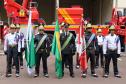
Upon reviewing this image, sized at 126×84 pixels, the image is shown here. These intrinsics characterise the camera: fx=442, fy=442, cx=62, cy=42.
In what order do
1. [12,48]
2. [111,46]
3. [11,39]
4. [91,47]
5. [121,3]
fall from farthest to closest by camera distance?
[121,3] < [91,47] < [111,46] < [12,48] < [11,39]

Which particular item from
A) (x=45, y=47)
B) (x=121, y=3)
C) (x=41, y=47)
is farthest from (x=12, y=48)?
(x=121, y=3)

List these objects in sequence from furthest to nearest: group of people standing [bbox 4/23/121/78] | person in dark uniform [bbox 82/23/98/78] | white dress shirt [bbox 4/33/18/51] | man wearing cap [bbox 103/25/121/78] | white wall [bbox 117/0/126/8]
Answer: white wall [bbox 117/0/126/8] → person in dark uniform [bbox 82/23/98/78] → man wearing cap [bbox 103/25/121/78] → group of people standing [bbox 4/23/121/78] → white dress shirt [bbox 4/33/18/51]

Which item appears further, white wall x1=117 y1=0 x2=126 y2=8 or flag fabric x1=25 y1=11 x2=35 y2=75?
white wall x1=117 y1=0 x2=126 y2=8

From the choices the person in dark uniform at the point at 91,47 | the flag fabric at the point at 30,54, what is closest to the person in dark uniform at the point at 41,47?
the flag fabric at the point at 30,54

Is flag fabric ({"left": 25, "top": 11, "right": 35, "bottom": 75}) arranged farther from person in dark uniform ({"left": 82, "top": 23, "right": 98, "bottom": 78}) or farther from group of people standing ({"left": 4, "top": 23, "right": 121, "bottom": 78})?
person in dark uniform ({"left": 82, "top": 23, "right": 98, "bottom": 78})

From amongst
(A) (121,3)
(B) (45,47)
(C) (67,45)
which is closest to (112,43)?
(C) (67,45)

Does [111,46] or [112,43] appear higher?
[112,43]

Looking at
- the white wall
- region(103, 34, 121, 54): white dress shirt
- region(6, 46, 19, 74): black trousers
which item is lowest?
region(6, 46, 19, 74): black trousers

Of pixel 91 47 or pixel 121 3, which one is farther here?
pixel 121 3

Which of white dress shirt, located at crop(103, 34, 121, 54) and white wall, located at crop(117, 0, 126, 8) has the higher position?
white wall, located at crop(117, 0, 126, 8)

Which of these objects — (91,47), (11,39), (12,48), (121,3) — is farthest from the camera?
(121,3)

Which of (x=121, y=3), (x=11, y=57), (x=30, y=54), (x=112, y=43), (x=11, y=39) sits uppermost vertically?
(x=121, y=3)

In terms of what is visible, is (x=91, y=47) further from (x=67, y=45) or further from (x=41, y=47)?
(x=41, y=47)

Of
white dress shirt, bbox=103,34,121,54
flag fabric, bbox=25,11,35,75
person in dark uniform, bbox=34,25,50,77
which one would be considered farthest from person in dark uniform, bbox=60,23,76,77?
white dress shirt, bbox=103,34,121,54
